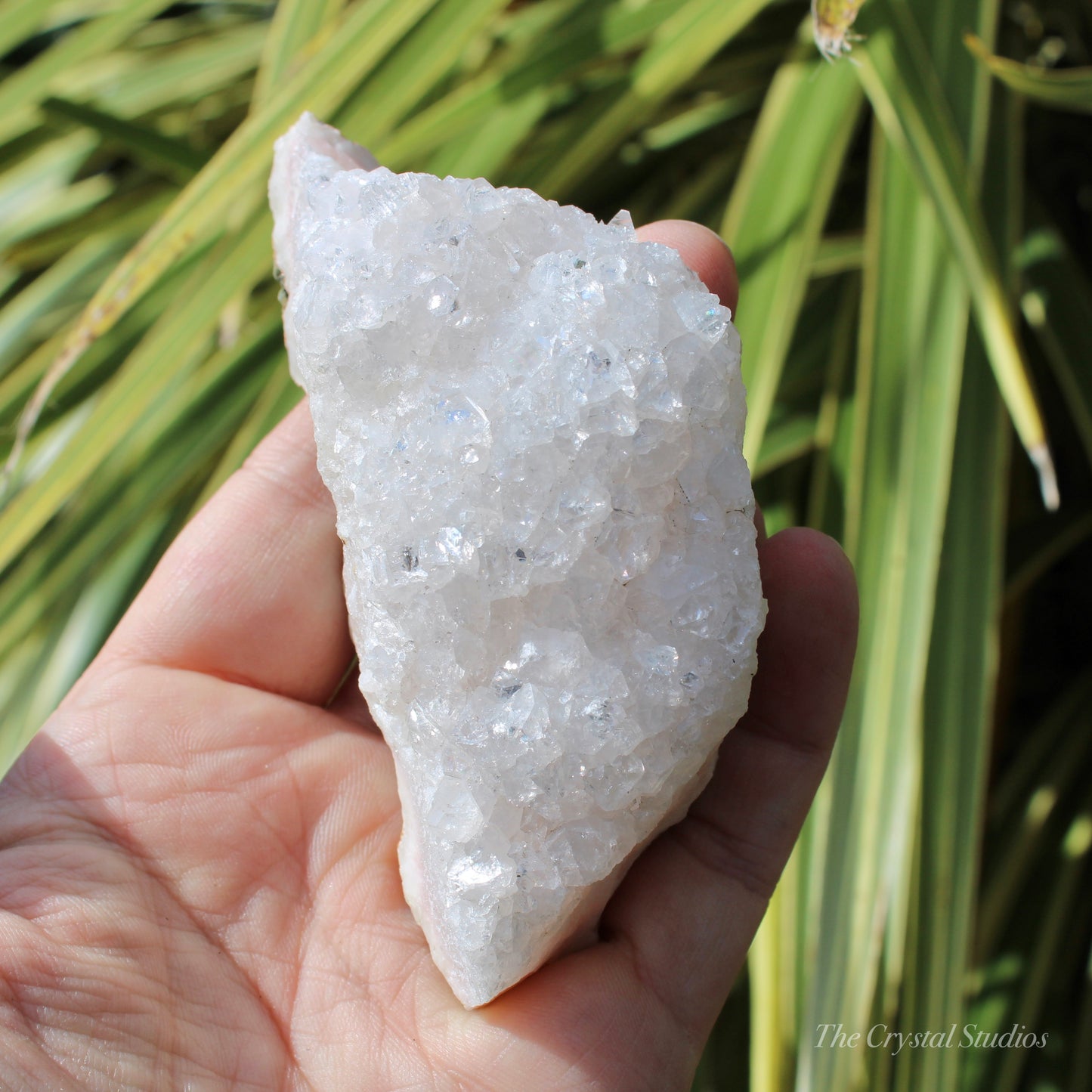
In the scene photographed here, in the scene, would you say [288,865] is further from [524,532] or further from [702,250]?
[702,250]

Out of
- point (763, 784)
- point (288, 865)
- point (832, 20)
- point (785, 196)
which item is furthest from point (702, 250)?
point (288, 865)

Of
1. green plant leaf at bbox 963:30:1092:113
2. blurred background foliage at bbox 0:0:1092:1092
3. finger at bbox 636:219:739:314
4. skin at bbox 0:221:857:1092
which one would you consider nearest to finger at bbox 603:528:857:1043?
skin at bbox 0:221:857:1092

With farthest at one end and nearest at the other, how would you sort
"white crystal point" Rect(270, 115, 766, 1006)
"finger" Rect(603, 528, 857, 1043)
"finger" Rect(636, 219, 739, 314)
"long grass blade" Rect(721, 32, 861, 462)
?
"long grass blade" Rect(721, 32, 861, 462)
"finger" Rect(636, 219, 739, 314)
"finger" Rect(603, 528, 857, 1043)
"white crystal point" Rect(270, 115, 766, 1006)

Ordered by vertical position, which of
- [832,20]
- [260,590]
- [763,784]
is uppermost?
[832,20]

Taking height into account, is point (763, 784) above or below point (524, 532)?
below

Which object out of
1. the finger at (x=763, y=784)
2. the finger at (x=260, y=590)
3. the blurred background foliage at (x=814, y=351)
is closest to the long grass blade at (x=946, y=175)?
the blurred background foliage at (x=814, y=351)

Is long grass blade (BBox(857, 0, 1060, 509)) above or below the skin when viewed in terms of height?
above

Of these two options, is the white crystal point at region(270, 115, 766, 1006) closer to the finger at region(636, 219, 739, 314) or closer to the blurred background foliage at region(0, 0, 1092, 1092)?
the finger at region(636, 219, 739, 314)

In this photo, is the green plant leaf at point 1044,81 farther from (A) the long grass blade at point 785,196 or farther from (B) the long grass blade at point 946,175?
(A) the long grass blade at point 785,196

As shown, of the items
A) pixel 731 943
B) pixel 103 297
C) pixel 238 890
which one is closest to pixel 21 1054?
pixel 238 890
